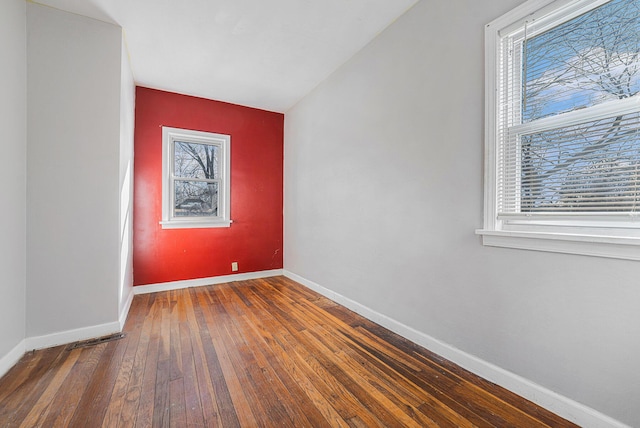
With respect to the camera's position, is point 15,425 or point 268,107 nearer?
point 15,425

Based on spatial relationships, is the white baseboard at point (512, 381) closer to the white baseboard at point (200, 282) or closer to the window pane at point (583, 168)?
the window pane at point (583, 168)

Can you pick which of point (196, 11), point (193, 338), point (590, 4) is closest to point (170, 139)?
point (196, 11)

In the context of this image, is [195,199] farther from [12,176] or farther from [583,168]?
[583,168]

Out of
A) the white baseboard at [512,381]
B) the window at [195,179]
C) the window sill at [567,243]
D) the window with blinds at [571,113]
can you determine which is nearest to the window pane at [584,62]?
the window with blinds at [571,113]

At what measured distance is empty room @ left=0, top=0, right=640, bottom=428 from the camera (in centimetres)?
137

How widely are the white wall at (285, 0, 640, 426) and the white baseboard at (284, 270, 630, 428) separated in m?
0.02

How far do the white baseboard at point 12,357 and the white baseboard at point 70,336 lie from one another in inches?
2.4

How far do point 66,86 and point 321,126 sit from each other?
97.7 inches

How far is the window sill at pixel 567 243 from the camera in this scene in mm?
1220

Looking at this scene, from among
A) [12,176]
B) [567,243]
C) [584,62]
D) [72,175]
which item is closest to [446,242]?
[567,243]

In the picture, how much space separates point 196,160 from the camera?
13.0 feet

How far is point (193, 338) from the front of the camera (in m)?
2.31

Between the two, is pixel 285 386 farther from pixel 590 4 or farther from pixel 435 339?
Answer: pixel 590 4

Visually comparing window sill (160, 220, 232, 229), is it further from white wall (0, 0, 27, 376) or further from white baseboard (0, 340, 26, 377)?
white baseboard (0, 340, 26, 377)
